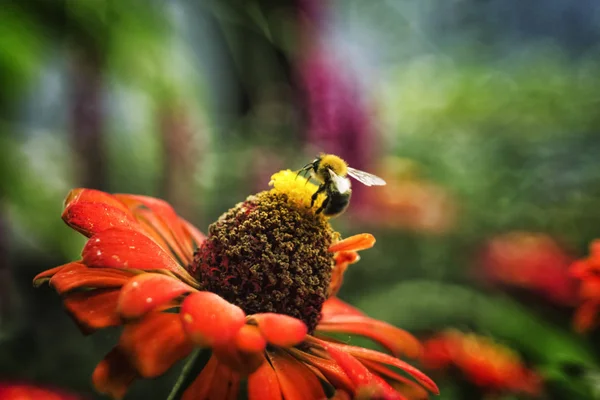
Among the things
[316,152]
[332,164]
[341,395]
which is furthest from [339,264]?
[316,152]

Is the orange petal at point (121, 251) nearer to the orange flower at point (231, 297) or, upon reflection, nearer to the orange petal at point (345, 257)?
the orange flower at point (231, 297)

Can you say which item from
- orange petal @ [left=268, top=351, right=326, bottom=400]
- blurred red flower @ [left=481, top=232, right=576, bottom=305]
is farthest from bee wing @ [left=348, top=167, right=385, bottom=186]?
blurred red flower @ [left=481, top=232, right=576, bottom=305]

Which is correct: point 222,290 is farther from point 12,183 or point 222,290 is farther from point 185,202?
point 185,202

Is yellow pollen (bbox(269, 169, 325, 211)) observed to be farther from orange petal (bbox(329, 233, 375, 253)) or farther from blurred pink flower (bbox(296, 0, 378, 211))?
blurred pink flower (bbox(296, 0, 378, 211))

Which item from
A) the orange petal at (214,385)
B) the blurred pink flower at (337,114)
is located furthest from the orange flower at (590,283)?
the blurred pink flower at (337,114)

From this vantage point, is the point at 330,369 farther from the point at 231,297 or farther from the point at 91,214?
the point at 91,214

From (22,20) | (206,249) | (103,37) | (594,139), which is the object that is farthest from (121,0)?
(594,139)
